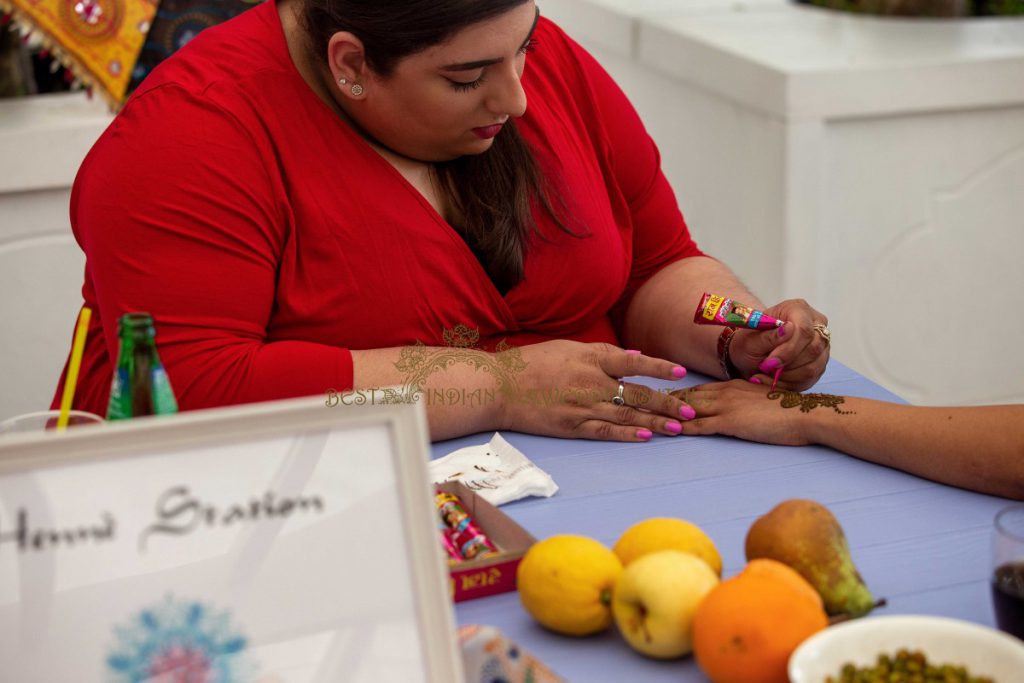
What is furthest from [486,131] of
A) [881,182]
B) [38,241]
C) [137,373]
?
[881,182]

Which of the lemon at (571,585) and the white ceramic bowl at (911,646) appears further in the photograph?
the lemon at (571,585)

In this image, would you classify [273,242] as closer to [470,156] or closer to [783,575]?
[470,156]

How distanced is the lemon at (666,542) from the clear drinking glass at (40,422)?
1.43ft

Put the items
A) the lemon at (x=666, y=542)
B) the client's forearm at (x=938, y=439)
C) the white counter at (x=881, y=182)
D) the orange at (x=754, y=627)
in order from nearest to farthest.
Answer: the orange at (x=754, y=627) → the lemon at (x=666, y=542) → the client's forearm at (x=938, y=439) → the white counter at (x=881, y=182)

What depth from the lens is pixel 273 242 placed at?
1414 millimetres

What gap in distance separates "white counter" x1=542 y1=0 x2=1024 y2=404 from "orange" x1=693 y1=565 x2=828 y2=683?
202 centimetres

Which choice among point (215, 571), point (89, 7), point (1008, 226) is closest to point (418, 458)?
point (215, 571)

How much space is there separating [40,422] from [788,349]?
866 mm

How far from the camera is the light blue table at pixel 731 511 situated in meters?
0.93

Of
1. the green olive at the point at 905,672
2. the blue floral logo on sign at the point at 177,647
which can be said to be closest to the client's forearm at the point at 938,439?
the green olive at the point at 905,672

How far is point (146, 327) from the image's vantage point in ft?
2.92

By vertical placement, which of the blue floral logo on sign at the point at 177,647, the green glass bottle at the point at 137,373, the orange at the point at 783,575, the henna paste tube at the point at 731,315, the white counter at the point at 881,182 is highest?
the green glass bottle at the point at 137,373

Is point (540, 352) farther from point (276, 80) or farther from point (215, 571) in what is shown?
point (215, 571)

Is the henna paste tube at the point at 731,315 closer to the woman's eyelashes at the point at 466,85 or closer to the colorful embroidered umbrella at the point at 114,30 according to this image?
the woman's eyelashes at the point at 466,85
